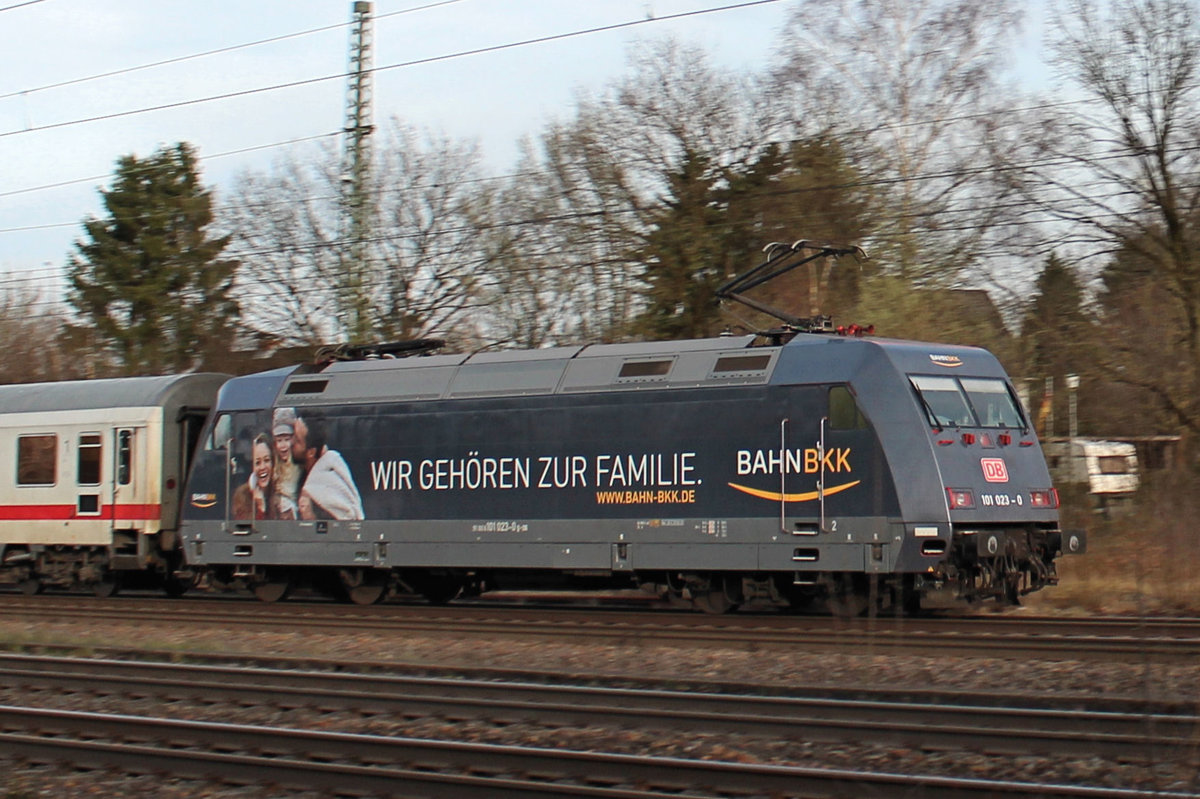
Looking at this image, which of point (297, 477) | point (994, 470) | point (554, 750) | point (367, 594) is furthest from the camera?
point (367, 594)

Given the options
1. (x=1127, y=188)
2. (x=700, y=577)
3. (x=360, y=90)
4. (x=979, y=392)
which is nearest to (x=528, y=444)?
(x=700, y=577)

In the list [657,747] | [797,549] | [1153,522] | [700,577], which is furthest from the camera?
[1153,522]

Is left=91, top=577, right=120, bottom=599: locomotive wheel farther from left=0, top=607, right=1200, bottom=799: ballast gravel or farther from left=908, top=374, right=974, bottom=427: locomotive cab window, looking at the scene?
left=908, top=374, right=974, bottom=427: locomotive cab window

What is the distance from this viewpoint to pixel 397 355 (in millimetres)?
18984

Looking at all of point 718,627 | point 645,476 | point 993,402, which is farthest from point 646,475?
point 993,402

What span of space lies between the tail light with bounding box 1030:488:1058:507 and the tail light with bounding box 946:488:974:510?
111 centimetres

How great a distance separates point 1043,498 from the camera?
14.5 metres

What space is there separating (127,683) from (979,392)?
8.96m

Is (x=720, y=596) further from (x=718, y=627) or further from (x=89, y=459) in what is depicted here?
(x=89, y=459)

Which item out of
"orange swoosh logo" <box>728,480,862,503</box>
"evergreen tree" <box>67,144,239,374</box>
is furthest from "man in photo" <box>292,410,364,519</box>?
"evergreen tree" <box>67,144,239,374</box>

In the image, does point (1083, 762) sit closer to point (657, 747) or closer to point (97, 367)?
point (657, 747)

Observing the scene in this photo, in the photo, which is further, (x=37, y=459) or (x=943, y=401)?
(x=37, y=459)

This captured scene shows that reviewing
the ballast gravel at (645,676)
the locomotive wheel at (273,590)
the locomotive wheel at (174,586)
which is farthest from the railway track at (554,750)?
the locomotive wheel at (174,586)

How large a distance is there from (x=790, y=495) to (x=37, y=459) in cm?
1180
